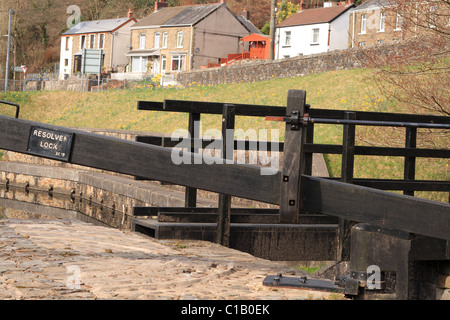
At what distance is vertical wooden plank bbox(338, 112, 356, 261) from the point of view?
7.01 meters

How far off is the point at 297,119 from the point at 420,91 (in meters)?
9.83

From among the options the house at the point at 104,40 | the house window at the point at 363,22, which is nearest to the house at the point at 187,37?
the house at the point at 104,40

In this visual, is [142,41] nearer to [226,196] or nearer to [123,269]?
[226,196]

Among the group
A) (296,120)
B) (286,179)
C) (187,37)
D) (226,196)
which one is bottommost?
(226,196)

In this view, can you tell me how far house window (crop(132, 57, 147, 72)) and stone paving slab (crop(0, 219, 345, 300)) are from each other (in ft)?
213

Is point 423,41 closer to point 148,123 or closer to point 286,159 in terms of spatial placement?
point 286,159

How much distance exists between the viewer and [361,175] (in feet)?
51.7

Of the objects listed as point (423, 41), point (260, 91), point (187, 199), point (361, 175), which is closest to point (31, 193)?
point (260, 91)

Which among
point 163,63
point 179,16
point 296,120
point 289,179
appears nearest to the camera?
point 296,120

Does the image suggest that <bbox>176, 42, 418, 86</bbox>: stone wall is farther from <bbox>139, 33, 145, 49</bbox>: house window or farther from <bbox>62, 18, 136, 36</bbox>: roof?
<bbox>62, 18, 136, 36</bbox>: roof

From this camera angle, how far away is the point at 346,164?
23.3 ft

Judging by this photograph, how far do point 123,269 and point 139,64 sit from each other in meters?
68.0

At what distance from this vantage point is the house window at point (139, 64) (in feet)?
234

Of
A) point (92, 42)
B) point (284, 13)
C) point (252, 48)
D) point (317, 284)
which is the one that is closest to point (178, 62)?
point (252, 48)
